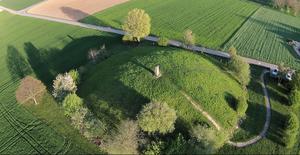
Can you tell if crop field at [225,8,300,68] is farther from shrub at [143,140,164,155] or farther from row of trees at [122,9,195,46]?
shrub at [143,140,164,155]

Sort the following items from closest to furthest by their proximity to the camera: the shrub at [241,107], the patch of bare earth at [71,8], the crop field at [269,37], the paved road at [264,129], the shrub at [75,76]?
1. the paved road at [264,129]
2. the shrub at [241,107]
3. the shrub at [75,76]
4. the crop field at [269,37]
5. the patch of bare earth at [71,8]

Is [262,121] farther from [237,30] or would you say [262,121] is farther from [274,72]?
[237,30]

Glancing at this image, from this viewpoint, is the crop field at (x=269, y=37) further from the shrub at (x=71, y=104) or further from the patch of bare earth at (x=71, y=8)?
the patch of bare earth at (x=71, y=8)

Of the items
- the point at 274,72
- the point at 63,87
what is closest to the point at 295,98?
the point at 274,72

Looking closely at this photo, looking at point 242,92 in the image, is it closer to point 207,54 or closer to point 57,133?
point 207,54

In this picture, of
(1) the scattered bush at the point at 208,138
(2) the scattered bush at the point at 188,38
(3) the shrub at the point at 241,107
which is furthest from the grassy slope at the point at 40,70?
(3) the shrub at the point at 241,107

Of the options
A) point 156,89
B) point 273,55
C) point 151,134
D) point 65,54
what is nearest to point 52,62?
point 65,54
